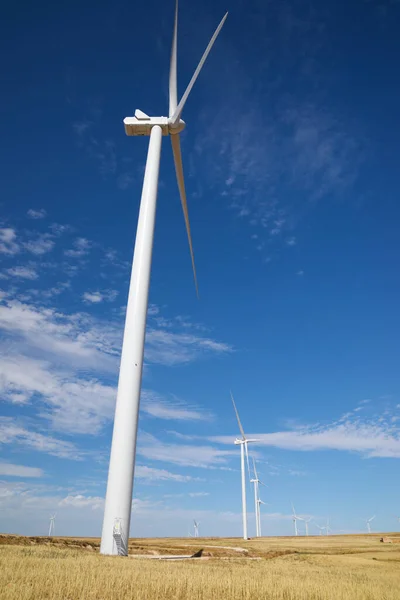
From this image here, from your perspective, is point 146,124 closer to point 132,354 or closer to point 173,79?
point 173,79

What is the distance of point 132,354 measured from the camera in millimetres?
24062

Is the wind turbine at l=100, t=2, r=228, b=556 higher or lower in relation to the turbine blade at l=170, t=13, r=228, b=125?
lower

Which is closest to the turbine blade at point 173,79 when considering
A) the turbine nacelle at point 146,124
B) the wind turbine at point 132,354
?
the wind turbine at point 132,354

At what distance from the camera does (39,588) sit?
12.4m

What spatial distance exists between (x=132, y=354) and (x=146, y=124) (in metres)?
17.1

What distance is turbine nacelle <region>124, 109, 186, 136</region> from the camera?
32656 millimetres

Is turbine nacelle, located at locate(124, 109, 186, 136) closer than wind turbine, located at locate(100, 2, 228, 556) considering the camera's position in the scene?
No

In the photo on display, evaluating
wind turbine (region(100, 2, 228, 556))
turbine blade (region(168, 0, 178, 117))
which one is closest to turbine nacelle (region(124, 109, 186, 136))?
wind turbine (region(100, 2, 228, 556))

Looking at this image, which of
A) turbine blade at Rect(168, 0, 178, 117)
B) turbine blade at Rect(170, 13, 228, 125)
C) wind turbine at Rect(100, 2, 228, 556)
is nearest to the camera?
wind turbine at Rect(100, 2, 228, 556)

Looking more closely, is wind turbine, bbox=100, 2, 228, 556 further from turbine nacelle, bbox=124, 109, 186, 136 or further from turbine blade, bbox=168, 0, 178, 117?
turbine blade, bbox=168, 0, 178, 117

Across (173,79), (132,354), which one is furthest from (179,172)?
(132,354)

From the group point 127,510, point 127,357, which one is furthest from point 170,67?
point 127,510

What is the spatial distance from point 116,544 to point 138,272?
13.2 metres

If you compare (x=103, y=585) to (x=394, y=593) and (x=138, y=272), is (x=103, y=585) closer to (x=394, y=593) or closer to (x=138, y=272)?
(x=394, y=593)
